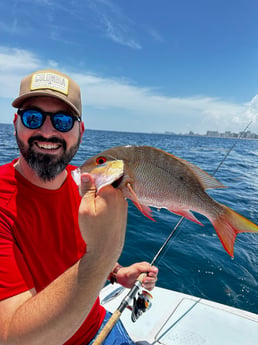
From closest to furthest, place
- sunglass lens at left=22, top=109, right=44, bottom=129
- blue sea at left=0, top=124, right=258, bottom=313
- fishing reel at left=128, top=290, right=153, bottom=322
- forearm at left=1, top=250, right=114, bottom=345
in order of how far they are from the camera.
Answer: forearm at left=1, top=250, right=114, bottom=345
sunglass lens at left=22, top=109, right=44, bottom=129
fishing reel at left=128, top=290, right=153, bottom=322
blue sea at left=0, top=124, right=258, bottom=313

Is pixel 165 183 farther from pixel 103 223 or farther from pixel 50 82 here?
pixel 50 82

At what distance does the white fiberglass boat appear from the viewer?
2998 mm

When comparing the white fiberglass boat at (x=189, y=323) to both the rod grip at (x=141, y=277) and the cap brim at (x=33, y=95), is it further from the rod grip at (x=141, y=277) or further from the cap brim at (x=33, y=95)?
the cap brim at (x=33, y=95)

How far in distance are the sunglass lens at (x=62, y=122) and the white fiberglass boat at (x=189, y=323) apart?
273 cm

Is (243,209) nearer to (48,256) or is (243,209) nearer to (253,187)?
(253,187)

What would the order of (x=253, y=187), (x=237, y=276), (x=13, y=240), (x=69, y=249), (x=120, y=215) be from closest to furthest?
(x=120, y=215), (x=13, y=240), (x=69, y=249), (x=237, y=276), (x=253, y=187)

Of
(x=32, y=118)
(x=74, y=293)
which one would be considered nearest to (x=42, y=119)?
(x=32, y=118)

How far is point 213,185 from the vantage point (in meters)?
1.93

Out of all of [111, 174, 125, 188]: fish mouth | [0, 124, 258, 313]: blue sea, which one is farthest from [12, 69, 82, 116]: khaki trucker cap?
[0, 124, 258, 313]: blue sea

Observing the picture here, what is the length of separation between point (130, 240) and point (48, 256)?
14.6 ft

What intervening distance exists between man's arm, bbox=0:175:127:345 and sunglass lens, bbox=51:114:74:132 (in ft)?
3.17

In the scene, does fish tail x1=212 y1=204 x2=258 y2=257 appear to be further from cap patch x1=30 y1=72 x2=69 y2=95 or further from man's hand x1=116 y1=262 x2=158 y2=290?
cap patch x1=30 y1=72 x2=69 y2=95

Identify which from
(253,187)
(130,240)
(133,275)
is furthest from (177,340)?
(253,187)

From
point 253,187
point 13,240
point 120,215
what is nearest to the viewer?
point 120,215
